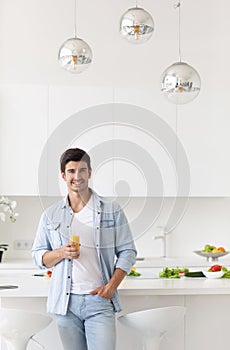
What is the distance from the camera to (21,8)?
18.4 feet

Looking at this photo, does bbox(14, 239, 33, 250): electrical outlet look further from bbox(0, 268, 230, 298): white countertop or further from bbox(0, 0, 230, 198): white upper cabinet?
bbox(0, 268, 230, 298): white countertop

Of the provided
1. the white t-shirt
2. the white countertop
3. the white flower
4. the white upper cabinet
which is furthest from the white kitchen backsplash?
the white t-shirt

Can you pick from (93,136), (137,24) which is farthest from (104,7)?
(137,24)

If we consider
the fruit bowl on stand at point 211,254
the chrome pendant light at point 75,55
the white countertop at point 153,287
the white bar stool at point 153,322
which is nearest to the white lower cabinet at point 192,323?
the white countertop at point 153,287

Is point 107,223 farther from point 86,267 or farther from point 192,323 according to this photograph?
point 192,323

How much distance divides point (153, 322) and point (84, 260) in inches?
18.2

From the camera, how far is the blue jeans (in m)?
3.09

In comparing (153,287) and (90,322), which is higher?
(153,287)

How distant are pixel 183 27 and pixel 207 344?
3.10 meters

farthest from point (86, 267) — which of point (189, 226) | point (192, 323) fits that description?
point (189, 226)

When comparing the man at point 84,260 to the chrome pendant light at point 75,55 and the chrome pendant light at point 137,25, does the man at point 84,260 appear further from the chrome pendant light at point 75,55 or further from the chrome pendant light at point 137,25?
the chrome pendant light at point 137,25

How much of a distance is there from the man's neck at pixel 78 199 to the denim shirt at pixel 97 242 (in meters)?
0.03

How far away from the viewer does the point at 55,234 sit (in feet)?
10.6

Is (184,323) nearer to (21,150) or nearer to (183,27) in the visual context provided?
(21,150)
